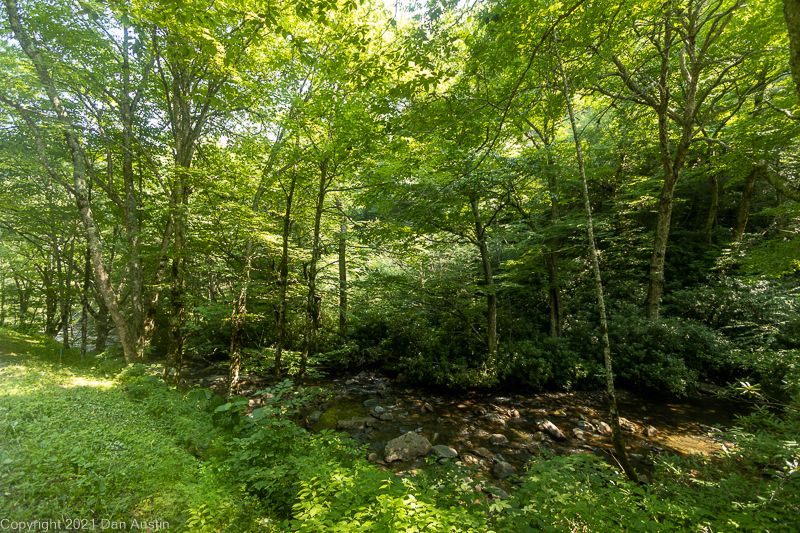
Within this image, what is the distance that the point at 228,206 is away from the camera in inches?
251

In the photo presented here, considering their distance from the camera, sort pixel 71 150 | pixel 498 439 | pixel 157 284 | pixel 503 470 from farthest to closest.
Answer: pixel 157 284 < pixel 71 150 < pixel 498 439 < pixel 503 470

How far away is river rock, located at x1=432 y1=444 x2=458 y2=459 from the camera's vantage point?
5973mm

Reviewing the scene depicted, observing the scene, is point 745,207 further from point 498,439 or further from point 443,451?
point 443,451

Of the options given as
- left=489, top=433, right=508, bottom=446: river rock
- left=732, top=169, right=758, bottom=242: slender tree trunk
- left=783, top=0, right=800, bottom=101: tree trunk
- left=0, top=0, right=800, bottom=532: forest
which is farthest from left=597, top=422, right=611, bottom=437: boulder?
left=732, top=169, right=758, bottom=242: slender tree trunk

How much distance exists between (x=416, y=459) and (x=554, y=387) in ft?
18.2

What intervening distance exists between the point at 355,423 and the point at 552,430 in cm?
471

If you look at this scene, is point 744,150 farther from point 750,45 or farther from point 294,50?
point 294,50

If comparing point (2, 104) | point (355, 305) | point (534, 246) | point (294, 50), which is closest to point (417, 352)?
point (355, 305)

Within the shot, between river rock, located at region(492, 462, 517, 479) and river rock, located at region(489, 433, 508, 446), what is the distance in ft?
3.03

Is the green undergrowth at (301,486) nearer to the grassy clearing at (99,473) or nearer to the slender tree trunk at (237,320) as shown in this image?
the grassy clearing at (99,473)

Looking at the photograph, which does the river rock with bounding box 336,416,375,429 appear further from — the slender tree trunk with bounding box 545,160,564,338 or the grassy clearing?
the slender tree trunk with bounding box 545,160,564,338

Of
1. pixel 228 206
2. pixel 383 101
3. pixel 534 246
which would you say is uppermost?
pixel 383 101

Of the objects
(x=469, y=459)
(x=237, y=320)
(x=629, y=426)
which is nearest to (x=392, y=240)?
(x=237, y=320)

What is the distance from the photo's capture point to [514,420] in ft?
24.8
